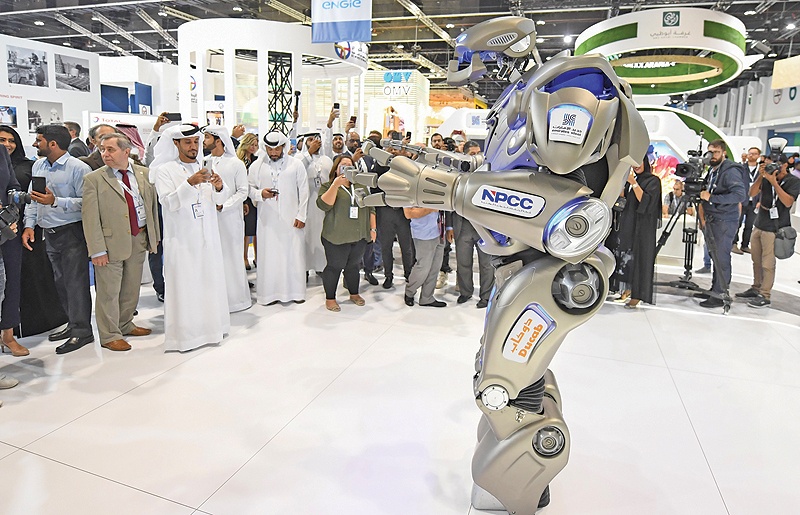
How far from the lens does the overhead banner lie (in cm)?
546

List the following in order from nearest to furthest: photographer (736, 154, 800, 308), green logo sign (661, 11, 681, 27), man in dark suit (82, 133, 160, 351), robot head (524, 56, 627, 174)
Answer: robot head (524, 56, 627, 174) → man in dark suit (82, 133, 160, 351) → photographer (736, 154, 800, 308) → green logo sign (661, 11, 681, 27)

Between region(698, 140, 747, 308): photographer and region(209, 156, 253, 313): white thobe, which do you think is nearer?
region(209, 156, 253, 313): white thobe

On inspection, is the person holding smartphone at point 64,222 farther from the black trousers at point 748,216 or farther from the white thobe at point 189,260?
the black trousers at point 748,216

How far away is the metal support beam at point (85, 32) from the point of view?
14.3 m

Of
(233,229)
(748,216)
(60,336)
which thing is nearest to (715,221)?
(748,216)

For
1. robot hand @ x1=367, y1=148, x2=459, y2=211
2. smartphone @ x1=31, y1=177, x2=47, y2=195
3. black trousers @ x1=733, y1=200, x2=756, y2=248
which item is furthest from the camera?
black trousers @ x1=733, y1=200, x2=756, y2=248

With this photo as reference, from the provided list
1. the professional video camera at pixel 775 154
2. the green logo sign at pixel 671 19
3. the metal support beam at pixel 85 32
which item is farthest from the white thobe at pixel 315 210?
the metal support beam at pixel 85 32

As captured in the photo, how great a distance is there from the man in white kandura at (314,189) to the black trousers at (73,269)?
216cm

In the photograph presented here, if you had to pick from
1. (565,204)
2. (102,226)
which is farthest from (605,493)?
(102,226)

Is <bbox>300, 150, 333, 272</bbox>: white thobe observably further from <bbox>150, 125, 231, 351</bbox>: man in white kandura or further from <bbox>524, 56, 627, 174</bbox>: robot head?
<bbox>524, 56, 627, 174</bbox>: robot head

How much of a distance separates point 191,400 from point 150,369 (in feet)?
1.97

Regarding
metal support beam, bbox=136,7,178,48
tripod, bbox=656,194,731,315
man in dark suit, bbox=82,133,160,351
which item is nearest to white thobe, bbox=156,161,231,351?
man in dark suit, bbox=82,133,160,351

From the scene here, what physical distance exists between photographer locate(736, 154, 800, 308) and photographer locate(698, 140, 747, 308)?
1.05 ft

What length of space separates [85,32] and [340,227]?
50.6 feet
